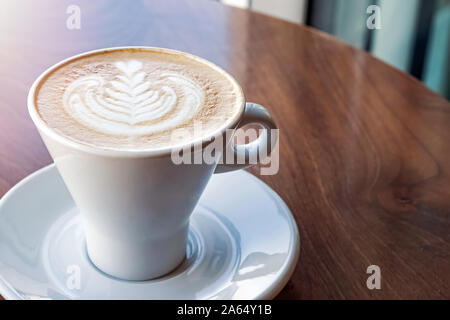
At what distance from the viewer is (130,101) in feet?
1.77

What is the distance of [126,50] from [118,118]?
0.12 meters

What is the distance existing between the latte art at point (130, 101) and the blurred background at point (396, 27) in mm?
1016

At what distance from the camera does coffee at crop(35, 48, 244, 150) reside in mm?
505

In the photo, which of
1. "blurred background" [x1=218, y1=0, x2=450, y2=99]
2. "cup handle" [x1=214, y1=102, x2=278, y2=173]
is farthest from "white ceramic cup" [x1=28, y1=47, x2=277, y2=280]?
"blurred background" [x1=218, y1=0, x2=450, y2=99]

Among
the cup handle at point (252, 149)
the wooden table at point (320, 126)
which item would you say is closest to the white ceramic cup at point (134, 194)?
the cup handle at point (252, 149)

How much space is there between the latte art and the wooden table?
0.55ft

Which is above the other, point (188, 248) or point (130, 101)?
point (130, 101)

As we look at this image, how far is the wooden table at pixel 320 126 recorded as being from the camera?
1.98 feet

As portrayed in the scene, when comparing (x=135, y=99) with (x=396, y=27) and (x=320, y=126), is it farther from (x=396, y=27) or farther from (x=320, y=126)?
(x=396, y=27)

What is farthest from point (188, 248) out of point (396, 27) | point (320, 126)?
point (396, 27)

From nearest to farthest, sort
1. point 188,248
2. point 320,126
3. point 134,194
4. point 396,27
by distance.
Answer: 1. point 134,194
2. point 188,248
3. point 320,126
4. point 396,27

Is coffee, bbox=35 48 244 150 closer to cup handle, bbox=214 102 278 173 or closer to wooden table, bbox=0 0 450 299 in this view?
cup handle, bbox=214 102 278 173

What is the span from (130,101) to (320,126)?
0.30 meters

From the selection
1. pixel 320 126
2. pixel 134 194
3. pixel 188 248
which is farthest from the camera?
pixel 320 126
